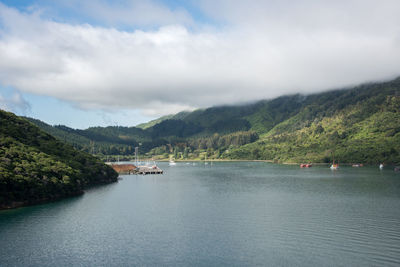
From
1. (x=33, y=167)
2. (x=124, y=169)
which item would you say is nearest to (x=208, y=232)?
(x=33, y=167)

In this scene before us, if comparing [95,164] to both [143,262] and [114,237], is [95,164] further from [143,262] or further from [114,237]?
[143,262]

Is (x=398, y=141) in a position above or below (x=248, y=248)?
above

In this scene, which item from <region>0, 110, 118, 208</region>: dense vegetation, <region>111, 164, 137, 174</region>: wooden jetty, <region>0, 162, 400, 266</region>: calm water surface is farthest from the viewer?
<region>111, 164, 137, 174</region>: wooden jetty

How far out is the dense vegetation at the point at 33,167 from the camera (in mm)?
68625

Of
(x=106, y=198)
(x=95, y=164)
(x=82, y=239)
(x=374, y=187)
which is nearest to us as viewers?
(x=82, y=239)

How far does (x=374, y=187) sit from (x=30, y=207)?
88740 millimetres

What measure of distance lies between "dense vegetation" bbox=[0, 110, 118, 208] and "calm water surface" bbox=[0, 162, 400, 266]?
4.17m

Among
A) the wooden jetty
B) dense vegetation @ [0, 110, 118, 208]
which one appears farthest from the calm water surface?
the wooden jetty

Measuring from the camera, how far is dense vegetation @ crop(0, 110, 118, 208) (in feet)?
225

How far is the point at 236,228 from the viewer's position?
5222 cm

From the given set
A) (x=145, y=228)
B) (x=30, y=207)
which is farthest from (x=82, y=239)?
(x=30, y=207)

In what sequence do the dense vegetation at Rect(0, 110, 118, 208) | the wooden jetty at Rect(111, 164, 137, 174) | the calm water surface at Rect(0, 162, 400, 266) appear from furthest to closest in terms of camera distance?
the wooden jetty at Rect(111, 164, 137, 174), the dense vegetation at Rect(0, 110, 118, 208), the calm water surface at Rect(0, 162, 400, 266)

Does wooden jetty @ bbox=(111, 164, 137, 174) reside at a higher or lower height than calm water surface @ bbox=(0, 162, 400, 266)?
higher

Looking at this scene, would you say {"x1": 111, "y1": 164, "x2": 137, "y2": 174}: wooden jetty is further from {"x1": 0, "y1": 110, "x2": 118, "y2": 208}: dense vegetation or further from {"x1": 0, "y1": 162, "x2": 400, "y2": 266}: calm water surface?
{"x1": 0, "y1": 162, "x2": 400, "y2": 266}: calm water surface
